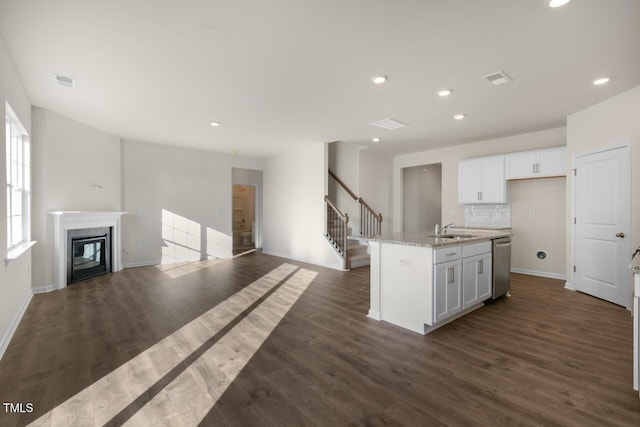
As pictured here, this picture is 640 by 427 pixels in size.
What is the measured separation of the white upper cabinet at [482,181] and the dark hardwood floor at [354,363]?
2.35 metres

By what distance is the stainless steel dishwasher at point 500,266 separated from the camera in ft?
13.2

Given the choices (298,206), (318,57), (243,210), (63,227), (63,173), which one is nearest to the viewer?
(318,57)

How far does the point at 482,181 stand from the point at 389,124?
2.51 metres

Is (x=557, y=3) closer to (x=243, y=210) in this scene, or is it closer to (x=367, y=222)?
(x=367, y=222)

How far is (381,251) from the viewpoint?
11.5 feet

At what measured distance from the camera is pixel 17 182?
386 centimetres

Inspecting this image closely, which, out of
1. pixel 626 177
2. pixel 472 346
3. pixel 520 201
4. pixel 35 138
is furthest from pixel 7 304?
pixel 520 201

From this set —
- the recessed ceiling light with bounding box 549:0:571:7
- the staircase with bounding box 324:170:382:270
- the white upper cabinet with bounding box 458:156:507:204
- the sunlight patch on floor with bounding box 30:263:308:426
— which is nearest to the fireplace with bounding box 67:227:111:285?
the sunlight patch on floor with bounding box 30:263:308:426

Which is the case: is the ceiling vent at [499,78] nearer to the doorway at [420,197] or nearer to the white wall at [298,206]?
the white wall at [298,206]

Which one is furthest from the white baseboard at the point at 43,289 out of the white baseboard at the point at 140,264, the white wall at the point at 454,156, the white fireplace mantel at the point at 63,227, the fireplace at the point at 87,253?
the white wall at the point at 454,156

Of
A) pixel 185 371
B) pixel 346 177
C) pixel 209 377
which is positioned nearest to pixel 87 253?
pixel 185 371

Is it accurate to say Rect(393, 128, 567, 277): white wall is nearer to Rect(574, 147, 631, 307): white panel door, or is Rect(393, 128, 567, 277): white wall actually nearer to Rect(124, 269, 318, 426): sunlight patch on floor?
Rect(574, 147, 631, 307): white panel door

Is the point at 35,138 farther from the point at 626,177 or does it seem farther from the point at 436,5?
the point at 626,177

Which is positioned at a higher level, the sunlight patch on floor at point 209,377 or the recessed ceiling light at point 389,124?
the recessed ceiling light at point 389,124
